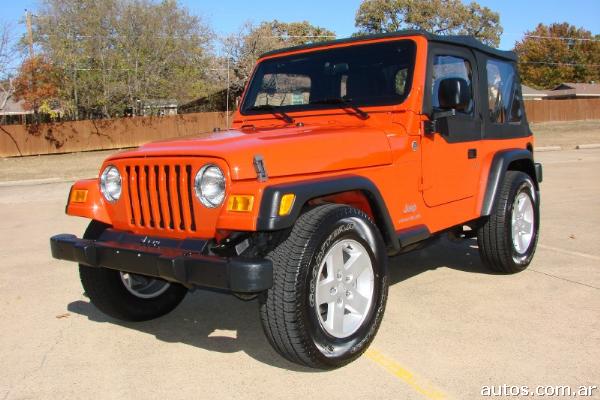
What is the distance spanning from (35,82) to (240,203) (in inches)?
1153

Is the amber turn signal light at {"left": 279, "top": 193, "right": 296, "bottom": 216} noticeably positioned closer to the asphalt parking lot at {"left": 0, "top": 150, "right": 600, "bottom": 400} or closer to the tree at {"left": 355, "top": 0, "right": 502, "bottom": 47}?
the asphalt parking lot at {"left": 0, "top": 150, "right": 600, "bottom": 400}

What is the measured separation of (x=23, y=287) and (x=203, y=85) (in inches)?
1191

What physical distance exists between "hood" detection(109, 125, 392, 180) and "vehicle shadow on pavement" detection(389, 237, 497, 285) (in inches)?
69.3

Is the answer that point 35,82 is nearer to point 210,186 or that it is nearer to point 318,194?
point 210,186

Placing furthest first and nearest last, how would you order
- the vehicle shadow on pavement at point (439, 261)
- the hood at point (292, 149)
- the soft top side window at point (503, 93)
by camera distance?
1. the vehicle shadow on pavement at point (439, 261)
2. the soft top side window at point (503, 93)
3. the hood at point (292, 149)

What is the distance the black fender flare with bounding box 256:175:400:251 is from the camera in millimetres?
3053

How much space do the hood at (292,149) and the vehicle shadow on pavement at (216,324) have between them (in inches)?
47.6

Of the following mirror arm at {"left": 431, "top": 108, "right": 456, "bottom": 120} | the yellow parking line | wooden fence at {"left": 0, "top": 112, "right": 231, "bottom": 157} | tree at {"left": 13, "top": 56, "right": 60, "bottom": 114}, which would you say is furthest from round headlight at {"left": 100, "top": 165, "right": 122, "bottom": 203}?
tree at {"left": 13, "top": 56, "right": 60, "bottom": 114}

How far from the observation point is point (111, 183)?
3859 millimetres

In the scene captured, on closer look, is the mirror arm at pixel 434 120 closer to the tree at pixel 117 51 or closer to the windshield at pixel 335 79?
the windshield at pixel 335 79

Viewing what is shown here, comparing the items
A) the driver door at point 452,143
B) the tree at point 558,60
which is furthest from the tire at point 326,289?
the tree at point 558,60

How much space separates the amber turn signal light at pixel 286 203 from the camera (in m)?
3.09

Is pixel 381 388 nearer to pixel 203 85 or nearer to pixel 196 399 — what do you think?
pixel 196 399

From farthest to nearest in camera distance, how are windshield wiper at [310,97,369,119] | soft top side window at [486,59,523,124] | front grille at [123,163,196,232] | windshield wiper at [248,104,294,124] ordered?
soft top side window at [486,59,523,124]
windshield wiper at [248,104,294,124]
windshield wiper at [310,97,369,119]
front grille at [123,163,196,232]
